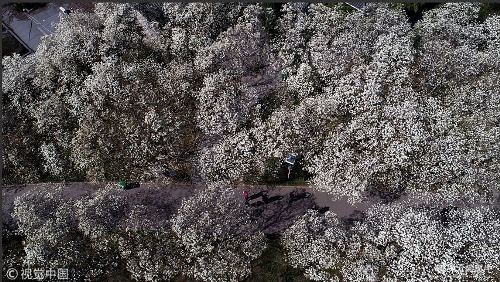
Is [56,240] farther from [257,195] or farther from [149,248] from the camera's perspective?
[257,195]

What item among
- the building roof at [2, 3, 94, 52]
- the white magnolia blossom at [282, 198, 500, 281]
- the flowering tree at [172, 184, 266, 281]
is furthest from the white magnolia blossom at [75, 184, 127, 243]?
the building roof at [2, 3, 94, 52]

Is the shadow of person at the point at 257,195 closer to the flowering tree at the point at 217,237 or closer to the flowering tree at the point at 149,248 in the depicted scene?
the flowering tree at the point at 217,237

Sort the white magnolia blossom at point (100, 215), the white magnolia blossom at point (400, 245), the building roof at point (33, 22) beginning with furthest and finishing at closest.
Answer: the building roof at point (33, 22) < the white magnolia blossom at point (100, 215) < the white magnolia blossom at point (400, 245)

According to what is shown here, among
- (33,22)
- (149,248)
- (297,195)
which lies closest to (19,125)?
(33,22)

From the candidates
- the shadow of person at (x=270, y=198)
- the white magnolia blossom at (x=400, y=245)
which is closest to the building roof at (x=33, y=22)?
the shadow of person at (x=270, y=198)

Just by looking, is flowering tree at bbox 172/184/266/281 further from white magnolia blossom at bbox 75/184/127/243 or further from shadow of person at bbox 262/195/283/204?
white magnolia blossom at bbox 75/184/127/243

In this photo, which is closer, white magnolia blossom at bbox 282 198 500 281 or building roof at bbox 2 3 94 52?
white magnolia blossom at bbox 282 198 500 281

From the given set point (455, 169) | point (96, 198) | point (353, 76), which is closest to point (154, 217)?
point (96, 198)

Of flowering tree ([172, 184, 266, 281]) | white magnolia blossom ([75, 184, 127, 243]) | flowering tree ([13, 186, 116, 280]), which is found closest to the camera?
flowering tree ([172, 184, 266, 281])
